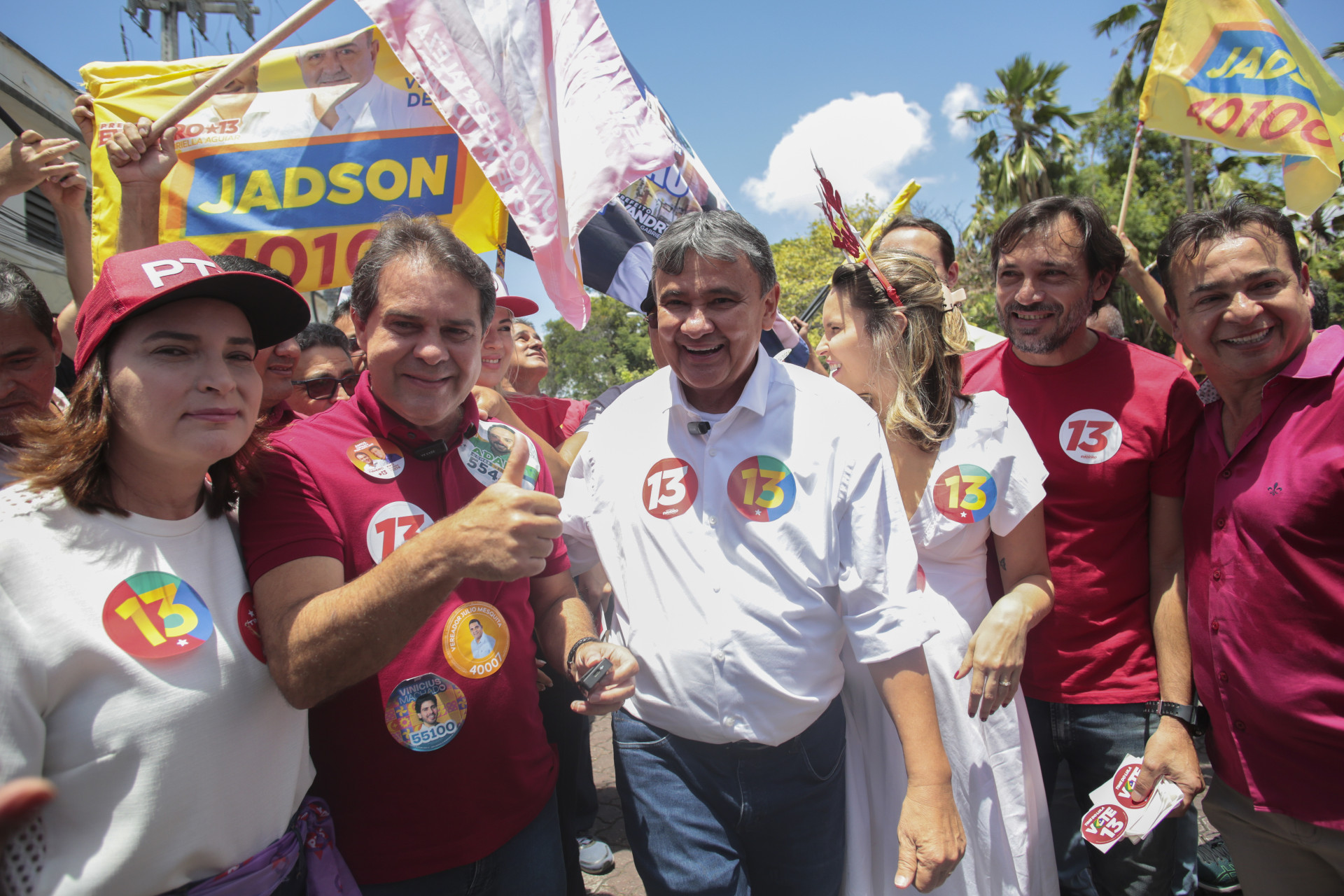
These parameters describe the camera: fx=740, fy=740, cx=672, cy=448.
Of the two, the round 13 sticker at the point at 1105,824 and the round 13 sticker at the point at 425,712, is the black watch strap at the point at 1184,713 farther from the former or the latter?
the round 13 sticker at the point at 425,712

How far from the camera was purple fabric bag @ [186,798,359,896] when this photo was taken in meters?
1.39

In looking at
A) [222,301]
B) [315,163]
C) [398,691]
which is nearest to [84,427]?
[222,301]

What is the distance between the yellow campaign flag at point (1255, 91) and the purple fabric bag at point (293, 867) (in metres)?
3.92

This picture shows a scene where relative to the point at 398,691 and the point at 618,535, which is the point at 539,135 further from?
the point at 398,691

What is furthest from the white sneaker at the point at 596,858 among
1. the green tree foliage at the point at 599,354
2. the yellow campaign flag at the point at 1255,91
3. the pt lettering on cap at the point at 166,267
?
the green tree foliage at the point at 599,354

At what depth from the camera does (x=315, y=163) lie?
11.1ft

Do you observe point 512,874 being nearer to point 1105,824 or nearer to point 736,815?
point 736,815

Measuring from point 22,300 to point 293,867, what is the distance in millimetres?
1751

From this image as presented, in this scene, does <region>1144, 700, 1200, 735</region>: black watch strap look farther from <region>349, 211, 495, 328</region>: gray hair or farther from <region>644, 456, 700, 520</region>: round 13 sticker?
<region>349, 211, 495, 328</region>: gray hair

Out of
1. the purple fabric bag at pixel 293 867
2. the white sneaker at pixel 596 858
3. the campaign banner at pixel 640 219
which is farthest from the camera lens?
the campaign banner at pixel 640 219

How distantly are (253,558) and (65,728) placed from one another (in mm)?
429

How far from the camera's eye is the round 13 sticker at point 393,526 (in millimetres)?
1784

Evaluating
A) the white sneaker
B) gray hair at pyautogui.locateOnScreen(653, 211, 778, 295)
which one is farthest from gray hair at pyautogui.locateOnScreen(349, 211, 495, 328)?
A: the white sneaker

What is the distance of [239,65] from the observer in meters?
2.34
